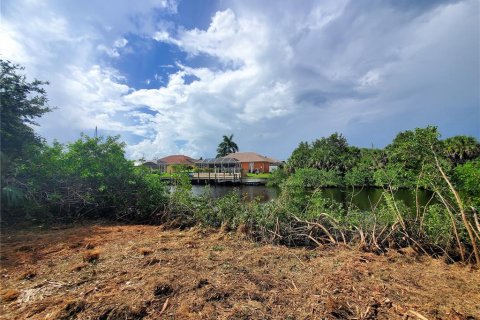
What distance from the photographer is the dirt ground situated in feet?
8.28

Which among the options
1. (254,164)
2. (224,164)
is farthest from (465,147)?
(224,164)

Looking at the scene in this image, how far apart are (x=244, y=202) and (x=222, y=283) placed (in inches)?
137

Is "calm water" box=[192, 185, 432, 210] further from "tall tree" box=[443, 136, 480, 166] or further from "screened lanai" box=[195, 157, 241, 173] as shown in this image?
"screened lanai" box=[195, 157, 241, 173]

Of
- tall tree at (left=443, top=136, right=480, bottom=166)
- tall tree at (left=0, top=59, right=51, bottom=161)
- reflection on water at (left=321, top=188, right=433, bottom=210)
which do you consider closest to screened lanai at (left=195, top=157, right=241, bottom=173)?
reflection on water at (left=321, top=188, right=433, bottom=210)

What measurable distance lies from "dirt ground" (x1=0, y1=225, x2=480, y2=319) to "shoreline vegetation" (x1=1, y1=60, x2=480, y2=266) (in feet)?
2.15

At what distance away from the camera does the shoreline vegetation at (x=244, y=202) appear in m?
4.43

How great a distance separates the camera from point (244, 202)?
21.5ft

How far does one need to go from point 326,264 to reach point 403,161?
265 centimetres

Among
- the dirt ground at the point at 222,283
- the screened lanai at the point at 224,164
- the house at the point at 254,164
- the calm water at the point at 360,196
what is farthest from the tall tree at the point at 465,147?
the screened lanai at the point at 224,164

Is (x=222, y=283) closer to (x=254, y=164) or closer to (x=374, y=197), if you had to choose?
(x=374, y=197)

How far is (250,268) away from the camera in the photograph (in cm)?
369

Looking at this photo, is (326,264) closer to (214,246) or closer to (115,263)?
(214,246)

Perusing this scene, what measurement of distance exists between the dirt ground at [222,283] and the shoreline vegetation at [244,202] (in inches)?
25.8

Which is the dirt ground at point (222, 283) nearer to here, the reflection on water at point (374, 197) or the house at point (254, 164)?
the reflection on water at point (374, 197)
